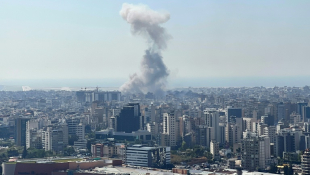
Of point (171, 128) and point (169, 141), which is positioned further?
point (171, 128)

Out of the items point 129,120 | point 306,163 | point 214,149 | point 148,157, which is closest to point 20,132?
point 129,120

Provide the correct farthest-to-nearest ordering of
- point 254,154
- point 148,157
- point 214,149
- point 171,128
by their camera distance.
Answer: point 171,128 → point 214,149 → point 148,157 → point 254,154

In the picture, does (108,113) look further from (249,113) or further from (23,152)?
(23,152)

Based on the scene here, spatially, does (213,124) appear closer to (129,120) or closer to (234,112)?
(129,120)

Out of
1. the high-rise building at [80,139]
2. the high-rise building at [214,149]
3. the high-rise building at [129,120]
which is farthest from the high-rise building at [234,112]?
the high-rise building at [214,149]

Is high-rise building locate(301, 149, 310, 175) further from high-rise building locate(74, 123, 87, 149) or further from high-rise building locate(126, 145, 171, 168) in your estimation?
high-rise building locate(74, 123, 87, 149)

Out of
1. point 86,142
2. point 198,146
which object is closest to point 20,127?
point 86,142

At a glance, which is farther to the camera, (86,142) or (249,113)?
(249,113)

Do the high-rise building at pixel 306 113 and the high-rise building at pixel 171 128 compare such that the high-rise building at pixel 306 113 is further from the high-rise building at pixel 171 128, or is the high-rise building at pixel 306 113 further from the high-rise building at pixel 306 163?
the high-rise building at pixel 306 163

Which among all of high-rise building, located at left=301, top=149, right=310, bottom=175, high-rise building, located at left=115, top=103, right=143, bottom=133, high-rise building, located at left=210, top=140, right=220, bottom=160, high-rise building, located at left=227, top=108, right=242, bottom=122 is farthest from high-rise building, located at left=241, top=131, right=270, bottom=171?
high-rise building, located at left=227, top=108, right=242, bottom=122

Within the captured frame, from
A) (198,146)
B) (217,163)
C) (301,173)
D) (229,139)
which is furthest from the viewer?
(229,139)

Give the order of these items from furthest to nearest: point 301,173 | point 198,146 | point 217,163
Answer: point 198,146, point 217,163, point 301,173
